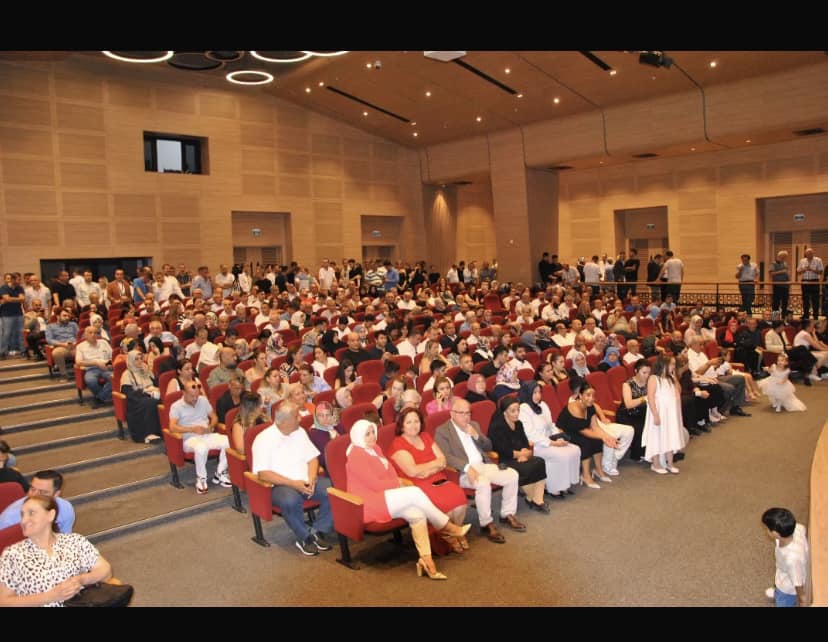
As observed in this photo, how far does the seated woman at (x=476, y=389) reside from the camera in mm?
6614

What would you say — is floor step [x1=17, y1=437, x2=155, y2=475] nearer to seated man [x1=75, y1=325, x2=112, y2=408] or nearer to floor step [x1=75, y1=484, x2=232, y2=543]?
floor step [x1=75, y1=484, x2=232, y2=543]

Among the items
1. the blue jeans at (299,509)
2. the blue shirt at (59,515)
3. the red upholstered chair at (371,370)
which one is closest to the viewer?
the blue shirt at (59,515)

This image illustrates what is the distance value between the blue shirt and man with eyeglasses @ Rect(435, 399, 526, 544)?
108 inches

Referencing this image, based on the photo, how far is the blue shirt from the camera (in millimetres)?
3986

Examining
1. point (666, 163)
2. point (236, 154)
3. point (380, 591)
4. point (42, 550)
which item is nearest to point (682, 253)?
point (666, 163)

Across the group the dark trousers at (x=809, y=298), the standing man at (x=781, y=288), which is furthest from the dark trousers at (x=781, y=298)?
the dark trousers at (x=809, y=298)

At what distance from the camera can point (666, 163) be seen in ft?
63.7

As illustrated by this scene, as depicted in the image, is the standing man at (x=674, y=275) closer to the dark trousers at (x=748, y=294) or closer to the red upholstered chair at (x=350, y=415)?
the dark trousers at (x=748, y=294)

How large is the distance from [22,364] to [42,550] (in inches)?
279

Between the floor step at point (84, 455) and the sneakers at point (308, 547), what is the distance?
2606 mm

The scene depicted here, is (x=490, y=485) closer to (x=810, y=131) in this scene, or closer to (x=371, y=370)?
(x=371, y=370)

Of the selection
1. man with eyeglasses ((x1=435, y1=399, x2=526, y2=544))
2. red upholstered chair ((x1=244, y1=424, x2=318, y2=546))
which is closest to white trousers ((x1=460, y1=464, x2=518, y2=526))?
man with eyeglasses ((x1=435, y1=399, x2=526, y2=544))

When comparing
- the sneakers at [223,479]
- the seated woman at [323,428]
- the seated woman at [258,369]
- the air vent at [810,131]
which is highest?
the air vent at [810,131]
